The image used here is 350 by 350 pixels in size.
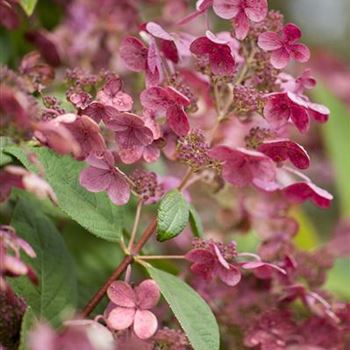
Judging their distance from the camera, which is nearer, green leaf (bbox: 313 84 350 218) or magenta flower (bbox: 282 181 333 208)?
magenta flower (bbox: 282 181 333 208)

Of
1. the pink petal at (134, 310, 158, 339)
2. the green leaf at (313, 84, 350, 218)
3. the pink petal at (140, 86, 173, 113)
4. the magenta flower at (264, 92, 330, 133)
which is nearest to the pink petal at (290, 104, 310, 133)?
the magenta flower at (264, 92, 330, 133)

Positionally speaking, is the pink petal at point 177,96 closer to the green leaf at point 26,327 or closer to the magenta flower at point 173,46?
the magenta flower at point 173,46

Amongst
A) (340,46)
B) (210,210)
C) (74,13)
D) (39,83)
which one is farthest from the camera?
(340,46)

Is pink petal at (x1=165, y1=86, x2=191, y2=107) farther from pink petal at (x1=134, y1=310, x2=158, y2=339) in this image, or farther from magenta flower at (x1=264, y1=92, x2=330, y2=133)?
pink petal at (x1=134, y1=310, x2=158, y2=339)

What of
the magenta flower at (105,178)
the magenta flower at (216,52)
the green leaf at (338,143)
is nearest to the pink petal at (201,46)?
the magenta flower at (216,52)

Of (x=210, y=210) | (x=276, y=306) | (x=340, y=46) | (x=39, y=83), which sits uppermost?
(x=39, y=83)

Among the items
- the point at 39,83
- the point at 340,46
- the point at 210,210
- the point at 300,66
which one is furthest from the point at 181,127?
the point at 340,46

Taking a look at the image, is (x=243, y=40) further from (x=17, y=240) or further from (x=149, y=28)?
(x=17, y=240)
